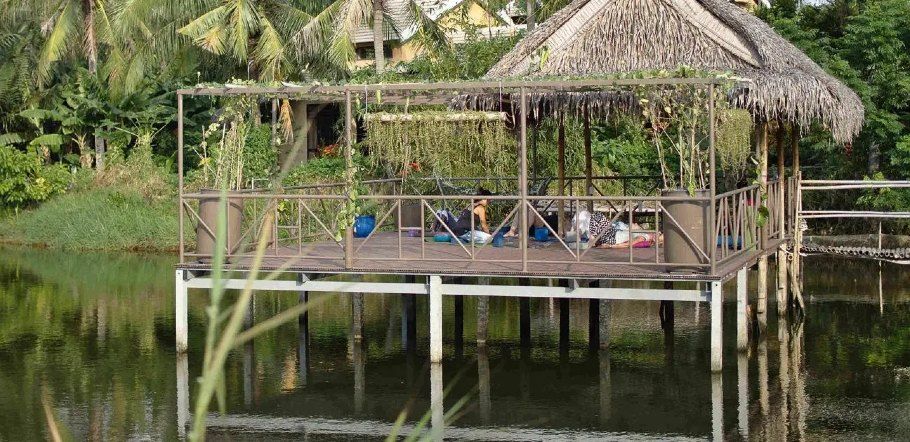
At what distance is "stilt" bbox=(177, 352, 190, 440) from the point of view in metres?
10.9

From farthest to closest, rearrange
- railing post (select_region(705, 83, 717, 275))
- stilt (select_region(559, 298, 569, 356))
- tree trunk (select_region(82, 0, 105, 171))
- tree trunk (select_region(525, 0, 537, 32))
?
tree trunk (select_region(82, 0, 105, 171)), tree trunk (select_region(525, 0, 537, 32)), stilt (select_region(559, 298, 569, 356)), railing post (select_region(705, 83, 717, 275))

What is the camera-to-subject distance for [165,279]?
21.5m

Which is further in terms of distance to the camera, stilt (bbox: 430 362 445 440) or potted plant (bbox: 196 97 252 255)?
potted plant (bbox: 196 97 252 255)

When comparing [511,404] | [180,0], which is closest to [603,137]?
[180,0]

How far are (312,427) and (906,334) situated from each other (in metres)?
7.64

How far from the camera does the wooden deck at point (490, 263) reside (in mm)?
12078

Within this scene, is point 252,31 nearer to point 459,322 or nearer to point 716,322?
point 459,322

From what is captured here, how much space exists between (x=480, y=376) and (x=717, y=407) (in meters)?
2.60

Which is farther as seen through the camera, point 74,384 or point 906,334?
point 906,334

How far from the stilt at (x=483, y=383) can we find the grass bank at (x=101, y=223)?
13.1 metres

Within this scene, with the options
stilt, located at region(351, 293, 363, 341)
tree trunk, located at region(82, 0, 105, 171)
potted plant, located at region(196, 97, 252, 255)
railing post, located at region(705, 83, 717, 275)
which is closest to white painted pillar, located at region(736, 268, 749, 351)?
railing post, located at region(705, 83, 717, 275)

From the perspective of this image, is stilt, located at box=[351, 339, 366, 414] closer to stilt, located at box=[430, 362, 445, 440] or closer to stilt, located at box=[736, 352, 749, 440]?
stilt, located at box=[430, 362, 445, 440]

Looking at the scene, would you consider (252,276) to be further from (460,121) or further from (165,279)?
(165,279)

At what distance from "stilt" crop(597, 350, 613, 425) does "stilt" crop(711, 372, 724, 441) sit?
0.87 metres
